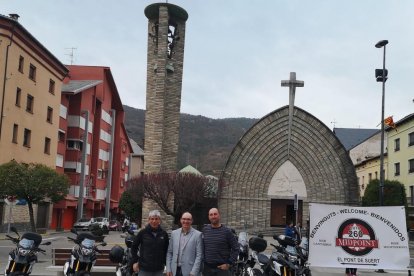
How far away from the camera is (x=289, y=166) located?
3753 cm

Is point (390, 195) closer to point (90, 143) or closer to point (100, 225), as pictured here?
point (100, 225)

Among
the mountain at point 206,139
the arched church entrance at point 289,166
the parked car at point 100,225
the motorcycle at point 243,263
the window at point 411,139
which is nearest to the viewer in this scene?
the motorcycle at point 243,263

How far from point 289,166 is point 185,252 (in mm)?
30635

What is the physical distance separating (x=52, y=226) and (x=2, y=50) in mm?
18133

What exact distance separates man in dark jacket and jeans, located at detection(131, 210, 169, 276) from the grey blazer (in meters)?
0.13

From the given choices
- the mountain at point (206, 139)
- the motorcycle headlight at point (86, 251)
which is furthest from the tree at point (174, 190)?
the mountain at point (206, 139)

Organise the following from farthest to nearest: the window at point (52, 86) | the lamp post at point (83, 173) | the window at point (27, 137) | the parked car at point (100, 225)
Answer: the lamp post at point (83, 173)
the window at point (52, 86)
the window at point (27, 137)
the parked car at point (100, 225)

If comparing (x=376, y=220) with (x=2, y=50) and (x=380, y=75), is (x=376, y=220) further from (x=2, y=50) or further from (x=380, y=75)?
(x=2, y=50)

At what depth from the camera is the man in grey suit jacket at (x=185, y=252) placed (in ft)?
24.8

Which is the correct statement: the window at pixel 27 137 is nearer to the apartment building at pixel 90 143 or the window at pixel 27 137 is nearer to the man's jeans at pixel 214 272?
the apartment building at pixel 90 143

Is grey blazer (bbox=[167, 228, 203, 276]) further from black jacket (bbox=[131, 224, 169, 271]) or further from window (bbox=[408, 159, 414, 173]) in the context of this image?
window (bbox=[408, 159, 414, 173])

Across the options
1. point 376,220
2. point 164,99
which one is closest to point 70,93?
point 164,99

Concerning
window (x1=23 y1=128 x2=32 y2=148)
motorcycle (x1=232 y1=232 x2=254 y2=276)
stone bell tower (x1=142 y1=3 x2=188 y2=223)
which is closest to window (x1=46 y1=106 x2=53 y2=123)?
window (x1=23 y1=128 x2=32 y2=148)

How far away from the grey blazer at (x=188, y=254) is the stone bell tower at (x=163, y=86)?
84.2 feet
